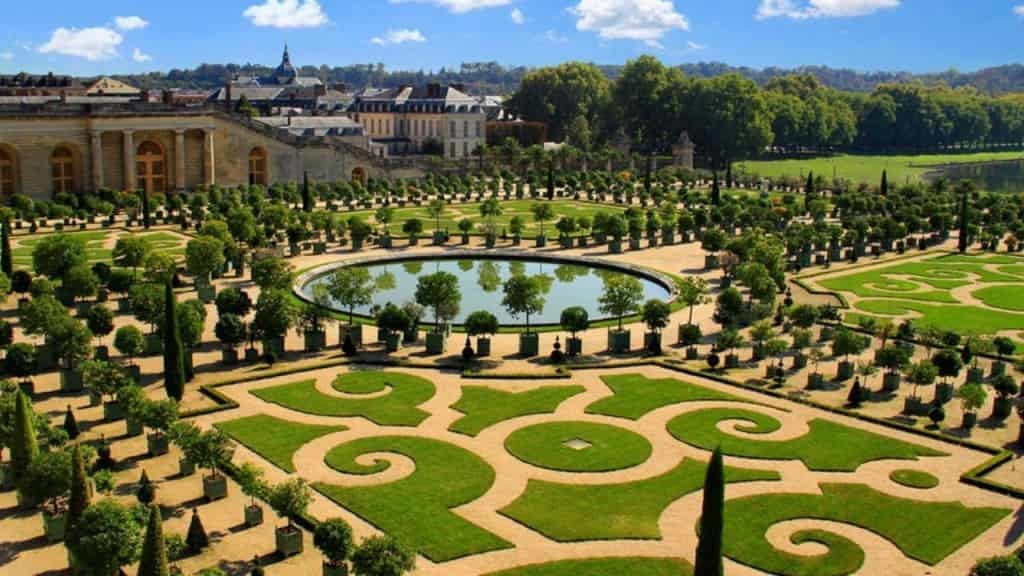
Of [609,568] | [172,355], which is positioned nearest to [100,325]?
[172,355]

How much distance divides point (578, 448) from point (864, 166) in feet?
437

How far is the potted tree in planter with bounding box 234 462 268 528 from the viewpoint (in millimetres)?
26356

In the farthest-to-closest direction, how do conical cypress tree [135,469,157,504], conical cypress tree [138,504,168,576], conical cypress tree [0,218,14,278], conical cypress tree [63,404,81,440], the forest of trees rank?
1. the forest of trees
2. conical cypress tree [0,218,14,278]
3. conical cypress tree [63,404,81,440]
4. conical cypress tree [135,469,157,504]
5. conical cypress tree [138,504,168,576]

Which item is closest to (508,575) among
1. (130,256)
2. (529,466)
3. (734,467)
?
(529,466)

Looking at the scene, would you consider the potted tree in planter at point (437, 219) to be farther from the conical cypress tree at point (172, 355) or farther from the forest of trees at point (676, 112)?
the forest of trees at point (676, 112)

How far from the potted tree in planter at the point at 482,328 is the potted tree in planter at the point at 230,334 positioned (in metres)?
9.18

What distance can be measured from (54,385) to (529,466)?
62.2 feet

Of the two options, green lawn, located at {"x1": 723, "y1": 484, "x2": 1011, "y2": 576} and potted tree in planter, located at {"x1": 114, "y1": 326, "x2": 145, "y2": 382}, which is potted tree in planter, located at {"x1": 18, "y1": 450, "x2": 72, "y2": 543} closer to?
potted tree in planter, located at {"x1": 114, "y1": 326, "x2": 145, "y2": 382}

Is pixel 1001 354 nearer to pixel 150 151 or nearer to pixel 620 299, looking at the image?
pixel 620 299

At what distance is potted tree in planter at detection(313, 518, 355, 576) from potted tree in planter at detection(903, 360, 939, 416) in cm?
2176

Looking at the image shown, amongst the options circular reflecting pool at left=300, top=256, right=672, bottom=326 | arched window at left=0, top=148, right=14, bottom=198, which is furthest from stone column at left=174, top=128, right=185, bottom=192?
circular reflecting pool at left=300, top=256, right=672, bottom=326

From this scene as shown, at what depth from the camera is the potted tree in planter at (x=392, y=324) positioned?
1708 inches

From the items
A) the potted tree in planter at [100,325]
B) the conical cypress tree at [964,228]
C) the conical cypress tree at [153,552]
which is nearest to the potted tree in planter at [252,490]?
the conical cypress tree at [153,552]

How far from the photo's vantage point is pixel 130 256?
54.4m
